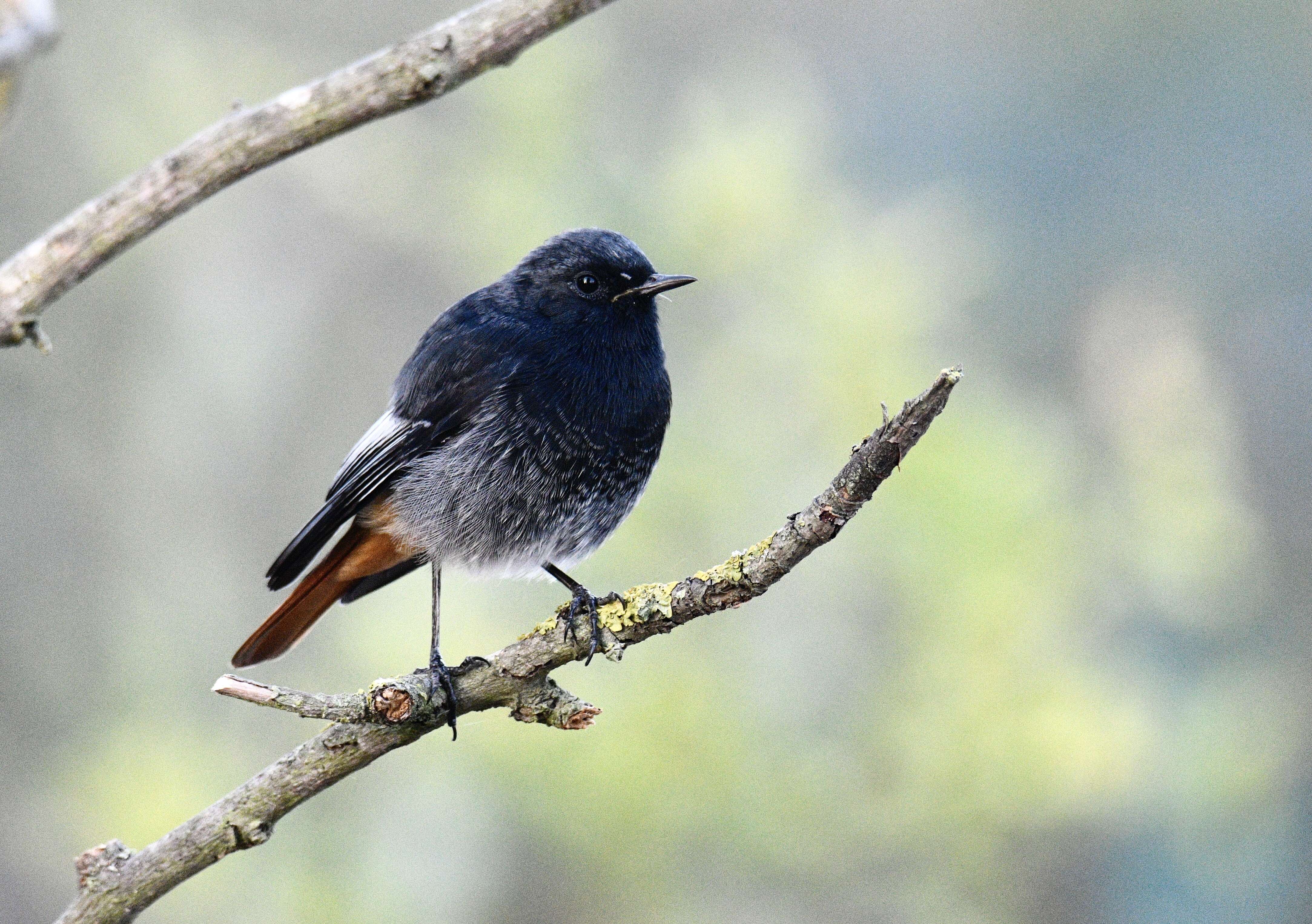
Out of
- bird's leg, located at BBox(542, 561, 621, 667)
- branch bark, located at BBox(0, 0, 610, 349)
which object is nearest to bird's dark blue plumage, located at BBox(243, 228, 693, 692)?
bird's leg, located at BBox(542, 561, 621, 667)

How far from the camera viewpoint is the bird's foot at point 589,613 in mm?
2404

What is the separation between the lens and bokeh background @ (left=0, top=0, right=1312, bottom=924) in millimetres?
4559

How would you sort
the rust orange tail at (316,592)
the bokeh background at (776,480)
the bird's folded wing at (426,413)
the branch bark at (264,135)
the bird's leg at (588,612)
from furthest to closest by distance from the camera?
the bokeh background at (776,480), the rust orange tail at (316,592), the bird's folded wing at (426,413), the bird's leg at (588,612), the branch bark at (264,135)

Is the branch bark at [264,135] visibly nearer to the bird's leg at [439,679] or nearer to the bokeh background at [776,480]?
the bird's leg at [439,679]

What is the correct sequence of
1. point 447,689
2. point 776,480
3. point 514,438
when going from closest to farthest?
point 447,689 → point 514,438 → point 776,480

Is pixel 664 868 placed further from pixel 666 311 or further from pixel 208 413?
pixel 208 413

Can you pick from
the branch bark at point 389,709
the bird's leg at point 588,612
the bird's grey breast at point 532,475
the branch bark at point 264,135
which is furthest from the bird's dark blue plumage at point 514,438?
the branch bark at point 264,135

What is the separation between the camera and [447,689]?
99.0 inches

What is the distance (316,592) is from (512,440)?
734 mm

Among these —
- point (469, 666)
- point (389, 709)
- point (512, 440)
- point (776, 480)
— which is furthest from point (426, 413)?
point (776, 480)

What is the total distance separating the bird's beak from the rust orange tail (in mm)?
927

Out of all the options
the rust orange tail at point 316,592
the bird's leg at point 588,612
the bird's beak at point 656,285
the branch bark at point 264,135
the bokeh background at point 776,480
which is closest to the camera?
the branch bark at point 264,135

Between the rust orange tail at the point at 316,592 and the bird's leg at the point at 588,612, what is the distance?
62cm

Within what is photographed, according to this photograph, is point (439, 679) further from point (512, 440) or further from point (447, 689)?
point (512, 440)
